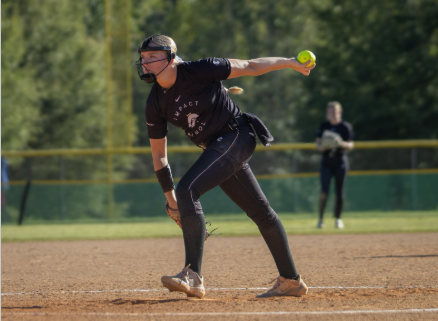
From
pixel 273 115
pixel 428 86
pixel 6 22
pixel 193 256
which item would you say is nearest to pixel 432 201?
pixel 428 86

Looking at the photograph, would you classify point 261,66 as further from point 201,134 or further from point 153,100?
point 153,100

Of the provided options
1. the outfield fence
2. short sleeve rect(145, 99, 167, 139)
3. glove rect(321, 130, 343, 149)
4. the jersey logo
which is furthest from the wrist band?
the outfield fence

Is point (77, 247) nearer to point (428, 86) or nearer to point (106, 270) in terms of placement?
point (106, 270)

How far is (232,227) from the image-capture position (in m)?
13.6

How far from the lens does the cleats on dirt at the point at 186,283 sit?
15.0ft

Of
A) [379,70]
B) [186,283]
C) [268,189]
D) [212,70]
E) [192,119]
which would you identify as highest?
[379,70]

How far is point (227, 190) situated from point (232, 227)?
8699mm

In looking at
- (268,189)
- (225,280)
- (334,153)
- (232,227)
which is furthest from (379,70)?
(225,280)

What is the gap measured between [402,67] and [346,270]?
20669 millimetres

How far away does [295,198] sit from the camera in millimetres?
17219

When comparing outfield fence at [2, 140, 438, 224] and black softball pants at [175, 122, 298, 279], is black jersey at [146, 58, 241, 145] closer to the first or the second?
black softball pants at [175, 122, 298, 279]

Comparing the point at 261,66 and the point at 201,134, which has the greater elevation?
the point at 261,66

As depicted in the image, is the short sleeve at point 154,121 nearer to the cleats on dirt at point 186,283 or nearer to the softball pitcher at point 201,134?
the softball pitcher at point 201,134

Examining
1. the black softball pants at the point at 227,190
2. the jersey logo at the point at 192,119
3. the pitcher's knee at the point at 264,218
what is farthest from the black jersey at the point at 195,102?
the pitcher's knee at the point at 264,218
